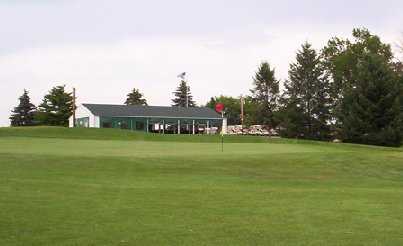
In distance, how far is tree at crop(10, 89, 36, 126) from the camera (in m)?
98.6

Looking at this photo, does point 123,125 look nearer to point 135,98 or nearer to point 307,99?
point 307,99

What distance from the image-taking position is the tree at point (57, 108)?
88.6 meters

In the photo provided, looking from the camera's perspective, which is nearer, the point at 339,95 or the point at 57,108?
the point at 339,95

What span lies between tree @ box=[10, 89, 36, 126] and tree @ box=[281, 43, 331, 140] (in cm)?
4570

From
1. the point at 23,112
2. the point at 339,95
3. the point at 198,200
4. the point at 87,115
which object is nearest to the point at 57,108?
the point at 23,112

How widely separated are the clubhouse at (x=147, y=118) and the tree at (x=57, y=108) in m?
11.5

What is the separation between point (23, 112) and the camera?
326 ft

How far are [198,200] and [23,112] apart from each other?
9201 centimetres

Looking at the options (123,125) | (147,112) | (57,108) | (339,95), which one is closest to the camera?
(339,95)

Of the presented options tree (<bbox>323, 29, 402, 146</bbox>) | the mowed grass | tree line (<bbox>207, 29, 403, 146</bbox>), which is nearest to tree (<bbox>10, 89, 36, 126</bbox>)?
tree line (<bbox>207, 29, 403, 146</bbox>)

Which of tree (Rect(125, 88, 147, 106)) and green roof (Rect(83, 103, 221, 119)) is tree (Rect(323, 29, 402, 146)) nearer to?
green roof (Rect(83, 103, 221, 119))

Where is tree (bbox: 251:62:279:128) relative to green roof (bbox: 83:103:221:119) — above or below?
above

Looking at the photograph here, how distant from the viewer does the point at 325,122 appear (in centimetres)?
6856

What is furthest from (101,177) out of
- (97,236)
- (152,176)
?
(97,236)
